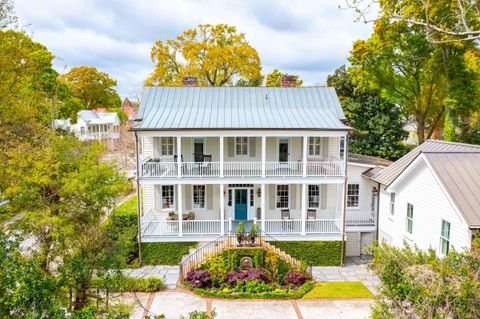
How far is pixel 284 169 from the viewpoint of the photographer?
1875cm

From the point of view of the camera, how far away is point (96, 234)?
33.1ft

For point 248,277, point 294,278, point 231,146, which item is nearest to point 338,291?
point 294,278

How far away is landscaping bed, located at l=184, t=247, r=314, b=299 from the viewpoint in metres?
14.3

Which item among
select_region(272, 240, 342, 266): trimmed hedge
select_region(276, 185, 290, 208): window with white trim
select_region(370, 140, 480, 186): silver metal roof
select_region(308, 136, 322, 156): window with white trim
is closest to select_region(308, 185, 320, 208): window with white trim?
select_region(276, 185, 290, 208): window with white trim

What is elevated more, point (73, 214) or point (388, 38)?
point (388, 38)

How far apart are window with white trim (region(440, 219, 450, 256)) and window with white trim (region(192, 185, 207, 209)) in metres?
12.2

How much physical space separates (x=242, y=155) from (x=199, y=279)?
7.65m

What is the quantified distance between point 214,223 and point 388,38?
17.8 meters

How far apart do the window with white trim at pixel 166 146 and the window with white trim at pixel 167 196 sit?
198 centimetres

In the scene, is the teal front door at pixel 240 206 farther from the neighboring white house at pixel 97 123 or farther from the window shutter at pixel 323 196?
the neighboring white house at pixel 97 123

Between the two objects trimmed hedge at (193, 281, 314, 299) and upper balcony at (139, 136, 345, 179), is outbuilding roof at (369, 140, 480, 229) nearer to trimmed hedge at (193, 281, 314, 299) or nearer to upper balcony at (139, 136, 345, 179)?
upper balcony at (139, 136, 345, 179)

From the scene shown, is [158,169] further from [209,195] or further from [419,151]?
[419,151]

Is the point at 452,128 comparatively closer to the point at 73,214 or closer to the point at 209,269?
the point at 209,269


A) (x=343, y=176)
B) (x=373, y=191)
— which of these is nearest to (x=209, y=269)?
(x=343, y=176)
